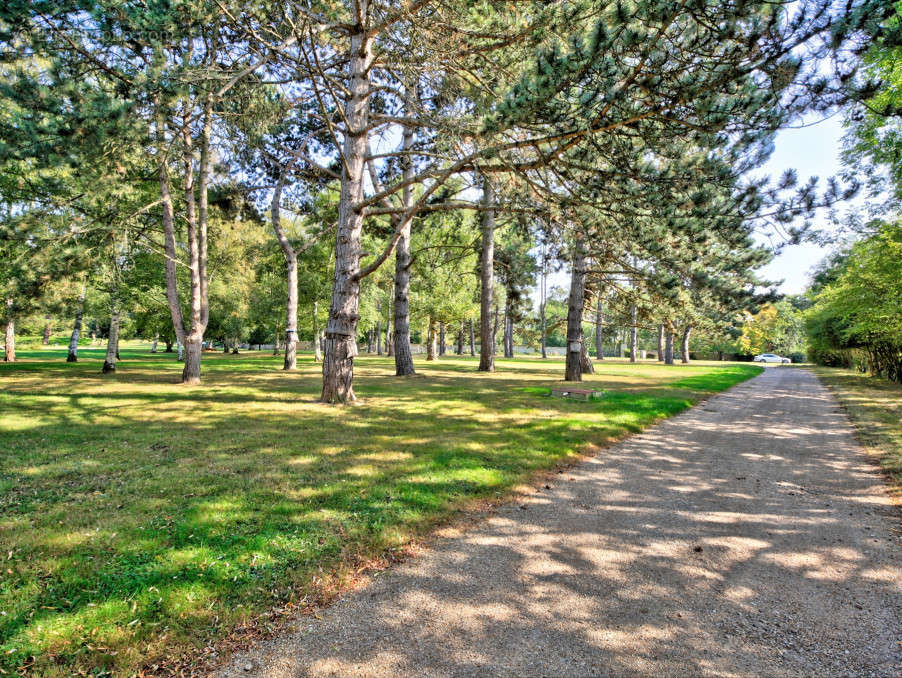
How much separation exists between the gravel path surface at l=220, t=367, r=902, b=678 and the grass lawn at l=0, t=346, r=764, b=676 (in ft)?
1.56

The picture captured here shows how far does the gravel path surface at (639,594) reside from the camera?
2170 millimetres

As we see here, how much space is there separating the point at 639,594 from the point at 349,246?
27.2ft

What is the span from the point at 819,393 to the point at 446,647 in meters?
19.3

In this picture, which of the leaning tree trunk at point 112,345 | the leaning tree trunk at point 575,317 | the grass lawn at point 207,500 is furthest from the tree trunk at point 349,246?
the leaning tree trunk at point 112,345

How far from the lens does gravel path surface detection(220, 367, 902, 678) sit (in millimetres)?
2170

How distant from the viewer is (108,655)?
2.07 metres

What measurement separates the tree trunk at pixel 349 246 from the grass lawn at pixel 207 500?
1.02 metres

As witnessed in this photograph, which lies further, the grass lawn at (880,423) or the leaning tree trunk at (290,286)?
the leaning tree trunk at (290,286)

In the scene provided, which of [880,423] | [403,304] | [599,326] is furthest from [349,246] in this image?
[599,326]

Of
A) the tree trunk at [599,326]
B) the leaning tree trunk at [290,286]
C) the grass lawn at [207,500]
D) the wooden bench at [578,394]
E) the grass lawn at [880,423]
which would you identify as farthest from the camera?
the tree trunk at [599,326]

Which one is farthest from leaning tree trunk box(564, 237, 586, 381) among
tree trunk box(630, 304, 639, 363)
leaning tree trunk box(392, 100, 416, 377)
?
leaning tree trunk box(392, 100, 416, 377)

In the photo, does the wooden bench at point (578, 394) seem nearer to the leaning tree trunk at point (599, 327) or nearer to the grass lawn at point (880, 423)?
the grass lawn at point (880, 423)

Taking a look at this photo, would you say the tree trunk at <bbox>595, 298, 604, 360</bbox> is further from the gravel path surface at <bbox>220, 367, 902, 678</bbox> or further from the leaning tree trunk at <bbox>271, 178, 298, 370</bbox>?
the gravel path surface at <bbox>220, 367, 902, 678</bbox>

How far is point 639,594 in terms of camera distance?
9.12 ft
